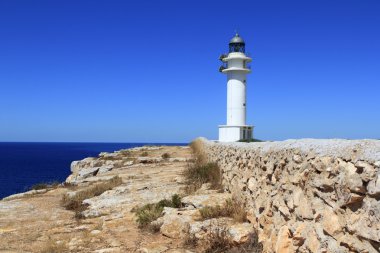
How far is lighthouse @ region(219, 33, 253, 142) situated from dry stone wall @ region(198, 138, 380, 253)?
2811 centimetres

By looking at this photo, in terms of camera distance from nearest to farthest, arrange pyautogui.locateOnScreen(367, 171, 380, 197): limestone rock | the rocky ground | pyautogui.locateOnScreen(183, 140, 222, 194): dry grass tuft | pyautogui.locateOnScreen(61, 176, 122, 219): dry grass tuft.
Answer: pyautogui.locateOnScreen(367, 171, 380, 197): limestone rock < the rocky ground < pyautogui.locateOnScreen(183, 140, 222, 194): dry grass tuft < pyautogui.locateOnScreen(61, 176, 122, 219): dry grass tuft

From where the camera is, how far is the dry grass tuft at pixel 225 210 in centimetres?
776

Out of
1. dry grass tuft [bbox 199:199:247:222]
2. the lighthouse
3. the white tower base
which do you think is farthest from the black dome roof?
dry grass tuft [bbox 199:199:247:222]

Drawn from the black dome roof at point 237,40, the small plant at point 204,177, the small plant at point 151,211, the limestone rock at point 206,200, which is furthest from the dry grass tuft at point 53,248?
the black dome roof at point 237,40

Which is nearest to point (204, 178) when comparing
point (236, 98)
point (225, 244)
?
point (225, 244)

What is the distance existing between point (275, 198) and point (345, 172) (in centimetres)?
203

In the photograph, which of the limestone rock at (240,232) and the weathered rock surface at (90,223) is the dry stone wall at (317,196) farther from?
the weathered rock surface at (90,223)

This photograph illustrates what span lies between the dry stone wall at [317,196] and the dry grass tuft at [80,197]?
573cm

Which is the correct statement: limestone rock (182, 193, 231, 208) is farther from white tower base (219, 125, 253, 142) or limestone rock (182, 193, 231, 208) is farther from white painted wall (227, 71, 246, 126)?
white painted wall (227, 71, 246, 126)

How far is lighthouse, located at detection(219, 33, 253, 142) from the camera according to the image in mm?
35188

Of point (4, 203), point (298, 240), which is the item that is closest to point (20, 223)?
point (4, 203)

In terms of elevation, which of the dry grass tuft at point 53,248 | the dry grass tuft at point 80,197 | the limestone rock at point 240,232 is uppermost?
the limestone rock at point 240,232

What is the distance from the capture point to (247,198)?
300 inches

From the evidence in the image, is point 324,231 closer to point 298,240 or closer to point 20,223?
point 298,240
